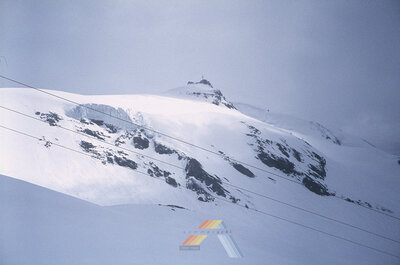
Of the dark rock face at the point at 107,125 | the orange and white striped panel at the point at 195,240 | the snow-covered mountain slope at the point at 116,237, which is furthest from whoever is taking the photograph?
the dark rock face at the point at 107,125

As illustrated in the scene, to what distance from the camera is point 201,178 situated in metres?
47.4

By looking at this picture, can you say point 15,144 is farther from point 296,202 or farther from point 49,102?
point 296,202

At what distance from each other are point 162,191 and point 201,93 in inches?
3403

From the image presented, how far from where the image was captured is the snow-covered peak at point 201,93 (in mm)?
116188

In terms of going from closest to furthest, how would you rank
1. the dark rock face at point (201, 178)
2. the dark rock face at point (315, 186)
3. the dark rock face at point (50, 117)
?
1. the dark rock face at point (50, 117)
2. the dark rock face at point (201, 178)
3. the dark rock face at point (315, 186)

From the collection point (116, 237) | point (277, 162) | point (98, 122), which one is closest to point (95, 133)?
point (98, 122)

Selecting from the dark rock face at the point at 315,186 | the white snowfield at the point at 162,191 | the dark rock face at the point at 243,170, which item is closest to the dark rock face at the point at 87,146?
the white snowfield at the point at 162,191

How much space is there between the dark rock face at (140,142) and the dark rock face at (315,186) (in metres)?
35.8

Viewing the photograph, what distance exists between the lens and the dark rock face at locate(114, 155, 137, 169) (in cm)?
4341

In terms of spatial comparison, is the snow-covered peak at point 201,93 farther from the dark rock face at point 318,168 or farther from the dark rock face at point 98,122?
the dark rock face at point 98,122

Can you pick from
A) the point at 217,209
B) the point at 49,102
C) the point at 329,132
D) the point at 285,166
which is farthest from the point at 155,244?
the point at 329,132

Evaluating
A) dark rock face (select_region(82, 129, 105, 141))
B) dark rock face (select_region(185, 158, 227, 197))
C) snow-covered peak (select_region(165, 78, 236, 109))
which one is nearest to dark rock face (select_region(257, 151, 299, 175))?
dark rock face (select_region(185, 158, 227, 197))

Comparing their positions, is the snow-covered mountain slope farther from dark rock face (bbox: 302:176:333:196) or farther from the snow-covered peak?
the snow-covered peak

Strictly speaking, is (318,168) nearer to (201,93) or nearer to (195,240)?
(195,240)
